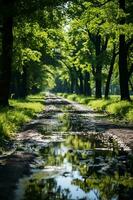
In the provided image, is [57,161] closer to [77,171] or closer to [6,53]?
[77,171]

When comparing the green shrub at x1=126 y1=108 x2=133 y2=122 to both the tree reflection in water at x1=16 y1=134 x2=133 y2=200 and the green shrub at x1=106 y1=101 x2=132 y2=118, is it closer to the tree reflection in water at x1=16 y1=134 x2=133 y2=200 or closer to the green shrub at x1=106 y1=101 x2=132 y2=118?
the green shrub at x1=106 y1=101 x2=132 y2=118

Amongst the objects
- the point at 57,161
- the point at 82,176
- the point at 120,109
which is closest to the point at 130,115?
the point at 120,109

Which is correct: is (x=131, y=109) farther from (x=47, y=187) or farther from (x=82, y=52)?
(x=82, y=52)

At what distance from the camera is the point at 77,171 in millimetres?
10195

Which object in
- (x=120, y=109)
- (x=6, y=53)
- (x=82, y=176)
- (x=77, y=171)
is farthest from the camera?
(x=120, y=109)

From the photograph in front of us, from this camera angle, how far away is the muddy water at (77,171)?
26.6ft

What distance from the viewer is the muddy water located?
8102 mm

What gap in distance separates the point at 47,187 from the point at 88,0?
25132mm

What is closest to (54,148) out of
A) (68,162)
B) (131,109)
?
(68,162)

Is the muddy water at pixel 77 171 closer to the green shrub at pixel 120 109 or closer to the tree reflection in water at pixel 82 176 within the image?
the tree reflection in water at pixel 82 176

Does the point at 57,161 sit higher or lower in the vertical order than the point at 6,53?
lower

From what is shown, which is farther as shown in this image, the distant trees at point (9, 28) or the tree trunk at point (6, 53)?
the tree trunk at point (6, 53)

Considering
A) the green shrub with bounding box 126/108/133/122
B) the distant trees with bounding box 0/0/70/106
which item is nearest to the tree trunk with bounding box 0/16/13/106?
the distant trees with bounding box 0/0/70/106

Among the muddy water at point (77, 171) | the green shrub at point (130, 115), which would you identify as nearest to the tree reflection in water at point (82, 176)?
the muddy water at point (77, 171)
